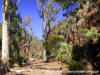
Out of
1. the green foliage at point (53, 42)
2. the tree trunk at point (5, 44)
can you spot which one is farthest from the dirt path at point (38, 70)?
the green foliage at point (53, 42)

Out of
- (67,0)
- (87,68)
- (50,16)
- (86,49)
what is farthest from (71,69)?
(50,16)

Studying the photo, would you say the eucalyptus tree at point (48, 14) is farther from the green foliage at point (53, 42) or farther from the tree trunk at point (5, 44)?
the tree trunk at point (5, 44)

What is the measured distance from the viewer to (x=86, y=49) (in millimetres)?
8953

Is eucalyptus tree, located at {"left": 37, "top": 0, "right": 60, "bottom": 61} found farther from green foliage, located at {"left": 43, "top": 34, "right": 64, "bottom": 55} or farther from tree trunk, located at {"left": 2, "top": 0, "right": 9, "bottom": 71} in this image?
tree trunk, located at {"left": 2, "top": 0, "right": 9, "bottom": 71}

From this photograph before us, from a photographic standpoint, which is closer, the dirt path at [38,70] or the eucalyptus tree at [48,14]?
the dirt path at [38,70]

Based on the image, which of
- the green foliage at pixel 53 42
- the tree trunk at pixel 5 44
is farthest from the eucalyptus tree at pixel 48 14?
the tree trunk at pixel 5 44

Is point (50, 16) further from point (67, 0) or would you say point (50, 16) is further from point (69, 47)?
point (67, 0)

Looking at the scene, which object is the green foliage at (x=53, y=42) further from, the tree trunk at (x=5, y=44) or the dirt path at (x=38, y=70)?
the tree trunk at (x=5, y=44)

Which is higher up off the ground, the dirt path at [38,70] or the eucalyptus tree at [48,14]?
the eucalyptus tree at [48,14]

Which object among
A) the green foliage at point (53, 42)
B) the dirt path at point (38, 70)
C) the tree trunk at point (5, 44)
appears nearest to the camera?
the tree trunk at point (5, 44)

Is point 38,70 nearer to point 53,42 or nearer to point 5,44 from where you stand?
point 5,44

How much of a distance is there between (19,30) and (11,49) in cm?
289

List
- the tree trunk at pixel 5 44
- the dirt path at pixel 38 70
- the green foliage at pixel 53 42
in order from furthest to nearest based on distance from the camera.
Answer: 1. the green foliage at pixel 53 42
2. the dirt path at pixel 38 70
3. the tree trunk at pixel 5 44

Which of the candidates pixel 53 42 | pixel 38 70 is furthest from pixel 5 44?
pixel 53 42
